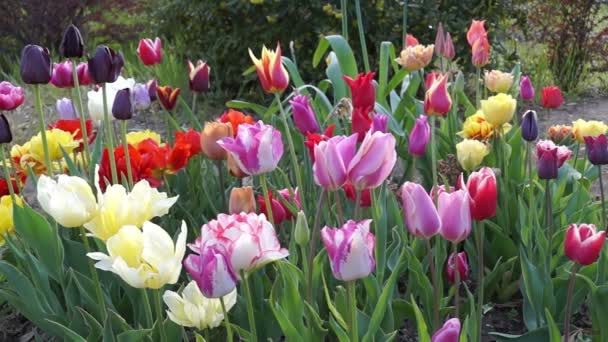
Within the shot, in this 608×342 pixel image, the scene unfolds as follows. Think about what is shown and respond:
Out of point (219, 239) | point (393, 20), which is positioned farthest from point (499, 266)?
point (393, 20)

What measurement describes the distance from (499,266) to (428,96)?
0.50 meters

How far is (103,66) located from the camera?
1610 mm

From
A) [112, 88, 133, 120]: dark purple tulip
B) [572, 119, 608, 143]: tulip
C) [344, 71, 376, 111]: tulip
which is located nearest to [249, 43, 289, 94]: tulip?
[344, 71, 376, 111]: tulip

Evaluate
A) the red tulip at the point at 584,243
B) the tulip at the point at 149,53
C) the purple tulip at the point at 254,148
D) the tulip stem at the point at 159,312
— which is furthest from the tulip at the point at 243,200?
the tulip at the point at 149,53

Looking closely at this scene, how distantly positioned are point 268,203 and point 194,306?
336 millimetres

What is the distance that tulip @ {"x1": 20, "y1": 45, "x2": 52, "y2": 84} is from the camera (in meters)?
1.59

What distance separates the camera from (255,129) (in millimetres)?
1390

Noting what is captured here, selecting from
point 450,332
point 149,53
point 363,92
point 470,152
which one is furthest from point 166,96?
point 450,332

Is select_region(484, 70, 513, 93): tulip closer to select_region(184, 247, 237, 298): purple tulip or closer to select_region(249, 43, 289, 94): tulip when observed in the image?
select_region(249, 43, 289, 94): tulip

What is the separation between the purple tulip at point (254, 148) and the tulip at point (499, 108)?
794 millimetres

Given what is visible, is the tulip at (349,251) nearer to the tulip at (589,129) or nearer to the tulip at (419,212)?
the tulip at (419,212)

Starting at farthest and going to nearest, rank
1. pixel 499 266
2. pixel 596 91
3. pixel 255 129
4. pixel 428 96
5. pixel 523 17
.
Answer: pixel 596 91, pixel 523 17, pixel 499 266, pixel 428 96, pixel 255 129

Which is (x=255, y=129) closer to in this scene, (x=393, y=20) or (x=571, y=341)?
(x=571, y=341)

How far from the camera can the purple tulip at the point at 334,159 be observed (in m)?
1.22
